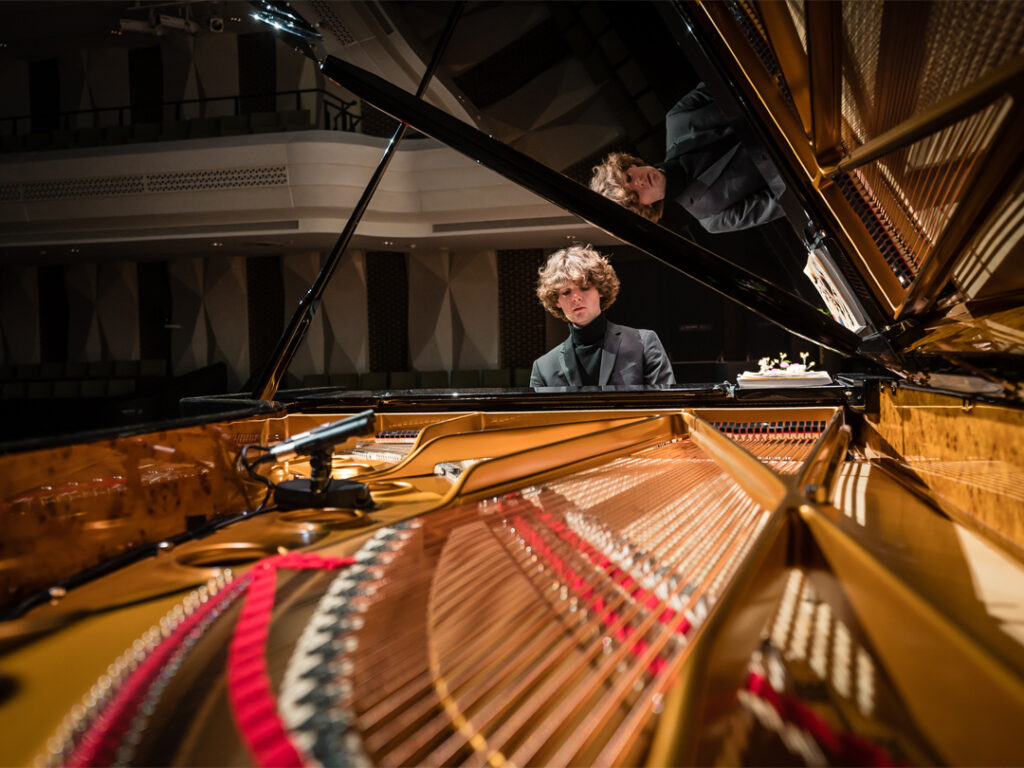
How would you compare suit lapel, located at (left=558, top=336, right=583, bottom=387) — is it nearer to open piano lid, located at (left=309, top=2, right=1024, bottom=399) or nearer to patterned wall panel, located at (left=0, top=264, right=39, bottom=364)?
open piano lid, located at (left=309, top=2, right=1024, bottom=399)

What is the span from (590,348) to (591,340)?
0.17ft

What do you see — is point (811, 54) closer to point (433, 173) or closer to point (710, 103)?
point (710, 103)

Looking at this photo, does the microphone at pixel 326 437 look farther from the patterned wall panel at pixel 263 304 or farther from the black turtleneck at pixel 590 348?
the patterned wall panel at pixel 263 304

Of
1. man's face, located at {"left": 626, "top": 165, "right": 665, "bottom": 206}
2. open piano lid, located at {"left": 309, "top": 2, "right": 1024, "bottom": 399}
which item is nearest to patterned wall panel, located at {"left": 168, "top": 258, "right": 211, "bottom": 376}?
man's face, located at {"left": 626, "top": 165, "right": 665, "bottom": 206}

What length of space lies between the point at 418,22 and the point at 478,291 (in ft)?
12.5

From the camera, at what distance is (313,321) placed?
9641 millimetres

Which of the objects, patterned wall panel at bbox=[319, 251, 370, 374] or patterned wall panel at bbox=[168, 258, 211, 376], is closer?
patterned wall panel at bbox=[319, 251, 370, 374]

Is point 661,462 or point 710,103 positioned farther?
point 710,103

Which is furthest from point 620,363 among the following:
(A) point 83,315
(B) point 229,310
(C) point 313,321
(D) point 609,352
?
(A) point 83,315

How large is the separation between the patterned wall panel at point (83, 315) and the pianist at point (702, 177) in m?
9.46

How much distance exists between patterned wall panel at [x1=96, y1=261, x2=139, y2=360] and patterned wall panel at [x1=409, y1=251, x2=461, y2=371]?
4.81m

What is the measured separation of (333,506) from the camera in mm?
1197

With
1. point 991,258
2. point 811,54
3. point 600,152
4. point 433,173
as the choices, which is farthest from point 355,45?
point 991,258

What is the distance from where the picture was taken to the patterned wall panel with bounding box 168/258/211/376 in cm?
990
